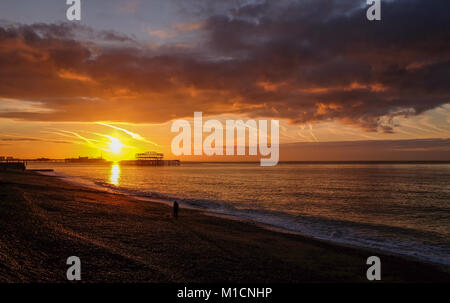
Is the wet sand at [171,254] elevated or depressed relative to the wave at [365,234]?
elevated

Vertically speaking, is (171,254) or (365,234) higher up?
(171,254)

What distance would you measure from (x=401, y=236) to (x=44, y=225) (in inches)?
762

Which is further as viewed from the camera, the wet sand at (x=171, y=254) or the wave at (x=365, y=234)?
the wave at (x=365, y=234)

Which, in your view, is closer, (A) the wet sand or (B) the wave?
(A) the wet sand

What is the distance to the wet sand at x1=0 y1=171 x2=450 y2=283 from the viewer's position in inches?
350

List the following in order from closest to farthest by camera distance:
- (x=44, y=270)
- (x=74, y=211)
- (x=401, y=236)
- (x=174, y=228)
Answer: (x=44, y=270)
(x=174, y=228)
(x=401, y=236)
(x=74, y=211)

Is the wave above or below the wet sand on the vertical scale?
below

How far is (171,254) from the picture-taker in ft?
36.1

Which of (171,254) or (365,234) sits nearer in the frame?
(171,254)

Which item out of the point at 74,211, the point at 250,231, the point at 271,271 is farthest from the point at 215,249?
the point at 74,211

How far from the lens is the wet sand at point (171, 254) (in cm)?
888

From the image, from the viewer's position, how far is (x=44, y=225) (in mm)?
14016
